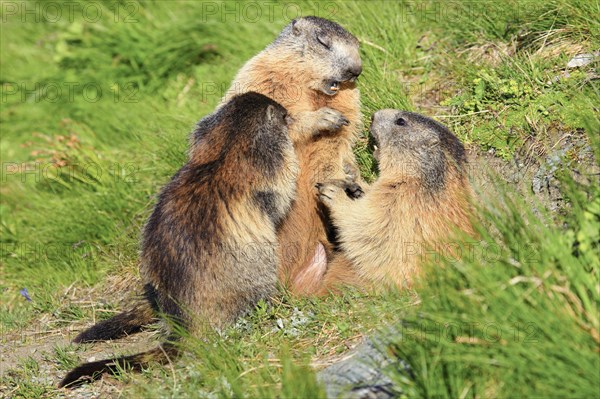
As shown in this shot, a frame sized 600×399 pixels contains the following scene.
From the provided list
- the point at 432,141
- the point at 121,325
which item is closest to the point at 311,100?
the point at 432,141

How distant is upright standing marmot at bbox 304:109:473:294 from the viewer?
534cm

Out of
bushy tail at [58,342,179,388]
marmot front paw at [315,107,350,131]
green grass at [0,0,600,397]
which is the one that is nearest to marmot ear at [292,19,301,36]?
marmot front paw at [315,107,350,131]

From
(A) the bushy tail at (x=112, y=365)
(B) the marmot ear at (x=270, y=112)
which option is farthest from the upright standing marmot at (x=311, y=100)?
(A) the bushy tail at (x=112, y=365)

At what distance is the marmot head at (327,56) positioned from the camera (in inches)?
234

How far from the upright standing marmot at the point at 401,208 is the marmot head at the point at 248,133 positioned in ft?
1.94

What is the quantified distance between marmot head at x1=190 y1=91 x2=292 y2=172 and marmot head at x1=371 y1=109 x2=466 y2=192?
78cm

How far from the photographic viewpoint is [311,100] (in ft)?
19.7

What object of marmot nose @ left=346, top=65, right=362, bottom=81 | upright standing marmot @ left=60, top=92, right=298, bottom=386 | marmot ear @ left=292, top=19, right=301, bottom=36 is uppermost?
marmot ear @ left=292, top=19, right=301, bottom=36

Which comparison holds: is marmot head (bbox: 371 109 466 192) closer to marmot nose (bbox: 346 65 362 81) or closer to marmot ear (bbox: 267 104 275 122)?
marmot nose (bbox: 346 65 362 81)

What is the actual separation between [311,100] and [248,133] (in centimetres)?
90

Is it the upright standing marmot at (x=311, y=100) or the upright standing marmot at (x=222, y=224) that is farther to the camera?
the upright standing marmot at (x=311, y=100)

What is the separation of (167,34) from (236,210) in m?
4.92

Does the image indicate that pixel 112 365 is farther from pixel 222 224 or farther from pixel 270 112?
pixel 270 112

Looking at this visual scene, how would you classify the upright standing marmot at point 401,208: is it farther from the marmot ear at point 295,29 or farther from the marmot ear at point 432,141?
the marmot ear at point 295,29
